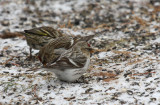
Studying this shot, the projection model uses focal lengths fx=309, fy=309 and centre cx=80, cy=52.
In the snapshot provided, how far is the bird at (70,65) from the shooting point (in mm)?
3633

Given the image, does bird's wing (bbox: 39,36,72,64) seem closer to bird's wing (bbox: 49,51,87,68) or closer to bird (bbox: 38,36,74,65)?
bird (bbox: 38,36,74,65)

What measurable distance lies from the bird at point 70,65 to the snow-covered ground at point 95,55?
0.14m

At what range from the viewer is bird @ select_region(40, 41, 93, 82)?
11.9 feet

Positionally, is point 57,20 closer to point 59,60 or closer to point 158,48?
point 158,48

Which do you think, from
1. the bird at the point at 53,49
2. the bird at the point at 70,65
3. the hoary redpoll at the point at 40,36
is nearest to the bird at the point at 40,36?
the hoary redpoll at the point at 40,36

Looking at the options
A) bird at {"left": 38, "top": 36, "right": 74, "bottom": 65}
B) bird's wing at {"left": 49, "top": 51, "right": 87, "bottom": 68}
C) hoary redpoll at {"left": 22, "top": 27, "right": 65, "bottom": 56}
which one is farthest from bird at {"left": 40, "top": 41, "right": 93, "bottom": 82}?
hoary redpoll at {"left": 22, "top": 27, "right": 65, "bottom": 56}

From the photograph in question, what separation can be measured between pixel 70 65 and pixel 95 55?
1.45m

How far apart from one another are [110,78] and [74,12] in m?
3.54

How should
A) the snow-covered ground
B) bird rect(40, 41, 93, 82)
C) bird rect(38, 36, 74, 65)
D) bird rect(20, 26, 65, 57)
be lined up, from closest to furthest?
the snow-covered ground < bird rect(40, 41, 93, 82) < bird rect(38, 36, 74, 65) < bird rect(20, 26, 65, 57)

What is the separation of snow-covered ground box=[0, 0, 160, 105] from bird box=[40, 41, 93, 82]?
0.14 m

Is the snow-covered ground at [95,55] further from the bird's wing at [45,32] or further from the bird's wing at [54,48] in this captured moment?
the bird's wing at [45,32]

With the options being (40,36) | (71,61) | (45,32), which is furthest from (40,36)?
(71,61)

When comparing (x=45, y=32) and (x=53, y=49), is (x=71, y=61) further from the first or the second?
(x=45, y=32)

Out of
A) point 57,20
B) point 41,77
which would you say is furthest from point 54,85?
point 57,20
